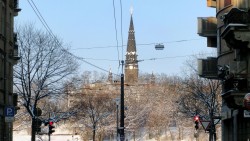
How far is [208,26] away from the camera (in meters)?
34.6

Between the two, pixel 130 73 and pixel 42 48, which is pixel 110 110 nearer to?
pixel 42 48

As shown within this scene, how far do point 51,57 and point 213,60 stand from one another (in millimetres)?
17510

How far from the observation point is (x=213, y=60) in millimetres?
34500

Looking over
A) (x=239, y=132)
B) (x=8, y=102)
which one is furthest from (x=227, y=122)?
(x=8, y=102)

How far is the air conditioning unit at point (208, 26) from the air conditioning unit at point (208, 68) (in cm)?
148

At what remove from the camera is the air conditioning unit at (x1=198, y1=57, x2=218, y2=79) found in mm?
34219

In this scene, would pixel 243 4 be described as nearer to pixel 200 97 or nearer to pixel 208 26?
pixel 208 26

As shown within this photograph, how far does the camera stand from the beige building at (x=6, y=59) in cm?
3414

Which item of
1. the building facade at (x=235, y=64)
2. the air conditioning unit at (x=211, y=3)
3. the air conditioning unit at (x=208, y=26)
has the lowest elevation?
the building facade at (x=235, y=64)

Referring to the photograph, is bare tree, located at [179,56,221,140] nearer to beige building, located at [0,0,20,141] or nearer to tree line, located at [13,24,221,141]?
tree line, located at [13,24,221,141]

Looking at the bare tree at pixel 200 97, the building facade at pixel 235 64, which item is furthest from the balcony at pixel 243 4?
the bare tree at pixel 200 97

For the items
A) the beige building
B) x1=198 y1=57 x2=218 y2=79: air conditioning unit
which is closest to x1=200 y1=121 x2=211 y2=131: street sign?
x1=198 y1=57 x2=218 y2=79: air conditioning unit

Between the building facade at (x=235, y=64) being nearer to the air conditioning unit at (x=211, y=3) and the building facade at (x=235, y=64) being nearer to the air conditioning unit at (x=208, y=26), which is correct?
the air conditioning unit at (x=208, y=26)

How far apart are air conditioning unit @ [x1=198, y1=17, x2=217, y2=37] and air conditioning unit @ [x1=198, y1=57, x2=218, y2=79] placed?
4.84ft
